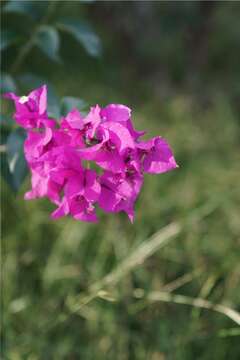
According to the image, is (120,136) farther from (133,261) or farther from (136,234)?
(136,234)

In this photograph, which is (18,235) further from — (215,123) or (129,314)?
(215,123)

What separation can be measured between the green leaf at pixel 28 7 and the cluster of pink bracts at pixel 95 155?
1.52 feet

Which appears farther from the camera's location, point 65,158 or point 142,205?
point 142,205

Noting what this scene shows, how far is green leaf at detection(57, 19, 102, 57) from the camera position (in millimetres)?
1225

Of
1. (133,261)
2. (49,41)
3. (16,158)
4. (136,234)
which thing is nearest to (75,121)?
(16,158)

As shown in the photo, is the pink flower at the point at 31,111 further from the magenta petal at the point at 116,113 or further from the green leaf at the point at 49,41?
the green leaf at the point at 49,41

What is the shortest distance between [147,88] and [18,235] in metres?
1.63

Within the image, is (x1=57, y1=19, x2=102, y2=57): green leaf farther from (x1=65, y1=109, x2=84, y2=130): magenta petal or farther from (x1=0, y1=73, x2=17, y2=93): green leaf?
(x1=65, y1=109, x2=84, y2=130): magenta petal

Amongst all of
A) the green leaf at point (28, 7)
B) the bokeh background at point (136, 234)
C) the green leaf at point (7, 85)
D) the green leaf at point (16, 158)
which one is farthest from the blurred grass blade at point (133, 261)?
the green leaf at point (28, 7)

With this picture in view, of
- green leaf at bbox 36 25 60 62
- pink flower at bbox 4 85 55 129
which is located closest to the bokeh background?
green leaf at bbox 36 25 60 62

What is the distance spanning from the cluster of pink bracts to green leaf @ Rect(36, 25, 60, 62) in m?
0.41

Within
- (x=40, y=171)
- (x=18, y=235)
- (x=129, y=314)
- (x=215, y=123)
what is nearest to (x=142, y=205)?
(x=18, y=235)

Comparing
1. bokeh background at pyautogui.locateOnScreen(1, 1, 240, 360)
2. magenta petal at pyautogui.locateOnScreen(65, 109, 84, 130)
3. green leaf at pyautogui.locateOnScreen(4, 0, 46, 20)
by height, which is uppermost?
magenta petal at pyautogui.locateOnScreen(65, 109, 84, 130)

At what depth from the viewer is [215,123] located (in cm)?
278
